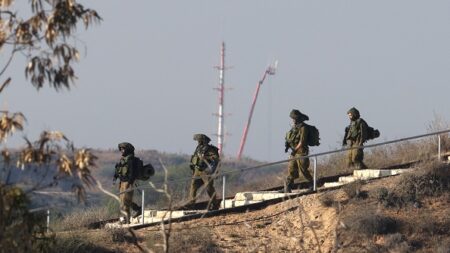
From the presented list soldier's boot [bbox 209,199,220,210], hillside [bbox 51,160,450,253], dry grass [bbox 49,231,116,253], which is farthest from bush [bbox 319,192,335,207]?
dry grass [bbox 49,231,116,253]

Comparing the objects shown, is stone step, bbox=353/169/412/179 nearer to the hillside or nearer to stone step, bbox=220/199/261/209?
the hillside

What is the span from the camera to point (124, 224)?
34.5 meters

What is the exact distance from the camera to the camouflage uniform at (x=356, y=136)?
117ft

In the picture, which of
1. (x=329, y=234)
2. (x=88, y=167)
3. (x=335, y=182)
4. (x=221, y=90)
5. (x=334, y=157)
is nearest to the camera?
(x=88, y=167)

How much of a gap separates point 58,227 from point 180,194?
1006 centimetres

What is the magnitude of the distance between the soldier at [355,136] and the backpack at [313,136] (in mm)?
1088

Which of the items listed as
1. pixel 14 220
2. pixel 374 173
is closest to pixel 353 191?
pixel 374 173

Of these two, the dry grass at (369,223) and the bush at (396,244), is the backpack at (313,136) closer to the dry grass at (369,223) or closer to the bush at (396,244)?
the dry grass at (369,223)

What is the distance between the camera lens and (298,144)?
34.8 meters

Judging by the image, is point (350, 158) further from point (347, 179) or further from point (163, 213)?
point (163, 213)

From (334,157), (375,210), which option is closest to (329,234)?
(375,210)

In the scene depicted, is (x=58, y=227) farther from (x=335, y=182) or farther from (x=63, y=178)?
(x=63, y=178)

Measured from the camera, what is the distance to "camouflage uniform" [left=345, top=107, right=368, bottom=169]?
35.6 metres

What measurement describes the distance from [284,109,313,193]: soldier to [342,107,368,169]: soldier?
1421mm
